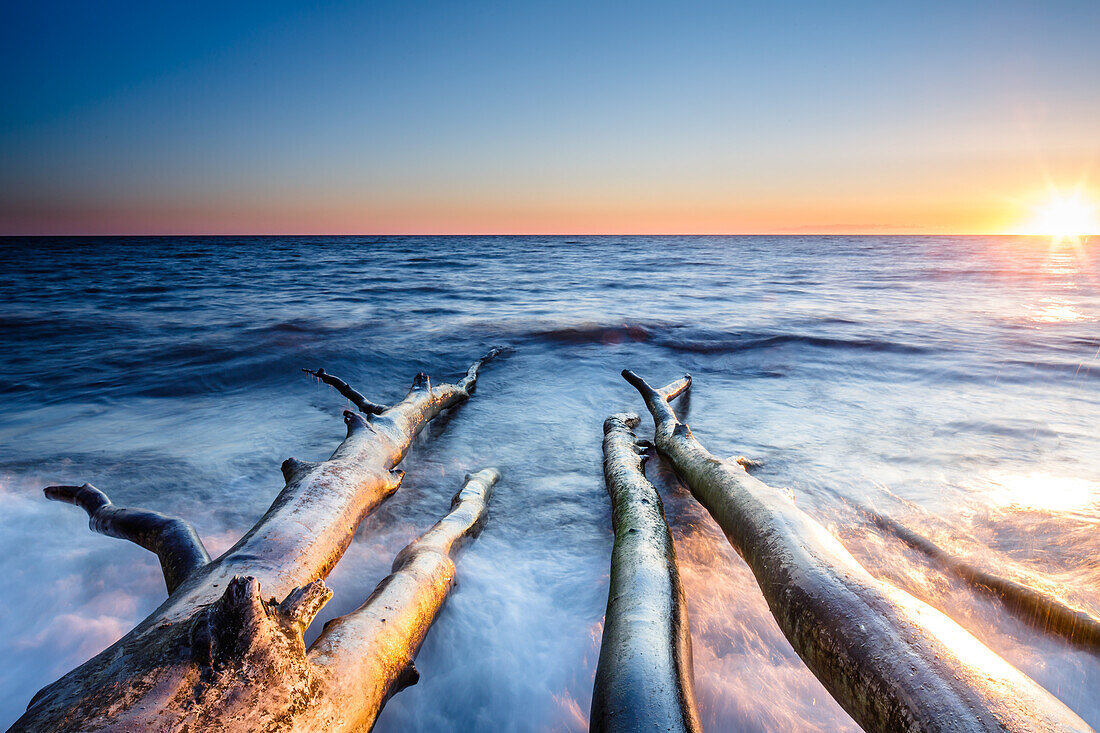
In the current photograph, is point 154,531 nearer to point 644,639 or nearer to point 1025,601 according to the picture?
point 644,639

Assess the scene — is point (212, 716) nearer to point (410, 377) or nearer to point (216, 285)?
point (410, 377)

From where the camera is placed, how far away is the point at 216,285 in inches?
810

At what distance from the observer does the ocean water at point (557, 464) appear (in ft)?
7.20

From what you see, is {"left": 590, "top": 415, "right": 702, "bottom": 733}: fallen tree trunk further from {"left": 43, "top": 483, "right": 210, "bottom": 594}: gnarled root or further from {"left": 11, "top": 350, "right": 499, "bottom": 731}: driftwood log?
{"left": 43, "top": 483, "right": 210, "bottom": 594}: gnarled root

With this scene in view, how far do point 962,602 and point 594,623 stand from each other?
78.5 inches

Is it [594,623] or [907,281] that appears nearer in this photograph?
[594,623]

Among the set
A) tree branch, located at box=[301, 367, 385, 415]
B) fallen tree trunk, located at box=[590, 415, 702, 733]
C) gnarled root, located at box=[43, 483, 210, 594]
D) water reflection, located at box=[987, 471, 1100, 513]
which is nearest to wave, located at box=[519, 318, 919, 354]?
water reflection, located at box=[987, 471, 1100, 513]

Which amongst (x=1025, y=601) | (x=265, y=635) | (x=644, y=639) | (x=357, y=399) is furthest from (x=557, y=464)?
(x=265, y=635)

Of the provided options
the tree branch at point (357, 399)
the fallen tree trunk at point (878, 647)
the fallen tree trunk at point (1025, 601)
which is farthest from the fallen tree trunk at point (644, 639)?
the tree branch at point (357, 399)

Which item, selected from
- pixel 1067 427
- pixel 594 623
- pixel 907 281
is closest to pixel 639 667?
pixel 594 623

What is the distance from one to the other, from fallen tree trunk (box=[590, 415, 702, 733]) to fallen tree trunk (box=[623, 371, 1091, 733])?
16.3 inches

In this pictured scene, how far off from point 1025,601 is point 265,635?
3.40 meters

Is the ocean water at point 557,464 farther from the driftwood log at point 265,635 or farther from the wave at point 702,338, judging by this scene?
the driftwood log at point 265,635

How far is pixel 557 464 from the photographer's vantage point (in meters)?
4.36
